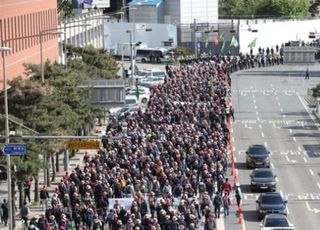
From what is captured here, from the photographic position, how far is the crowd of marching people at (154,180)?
52.6 meters

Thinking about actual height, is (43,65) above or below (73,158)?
above

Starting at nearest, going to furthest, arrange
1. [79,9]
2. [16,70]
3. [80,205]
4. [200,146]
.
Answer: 1. [80,205]
2. [200,146]
3. [16,70]
4. [79,9]

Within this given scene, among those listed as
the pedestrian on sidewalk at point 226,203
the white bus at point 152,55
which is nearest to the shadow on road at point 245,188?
the pedestrian on sidewalk at point 226,203

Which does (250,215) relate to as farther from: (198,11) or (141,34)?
(198,11)

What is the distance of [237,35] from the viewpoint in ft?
502

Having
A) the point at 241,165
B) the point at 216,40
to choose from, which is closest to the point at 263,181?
the point at 241,165

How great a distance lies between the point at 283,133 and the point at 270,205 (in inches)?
1255

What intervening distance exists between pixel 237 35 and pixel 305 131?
6450 cm

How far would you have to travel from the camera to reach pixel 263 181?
6450 cm

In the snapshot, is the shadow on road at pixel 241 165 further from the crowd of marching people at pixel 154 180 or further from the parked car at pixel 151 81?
the parked car at pixel 151 81

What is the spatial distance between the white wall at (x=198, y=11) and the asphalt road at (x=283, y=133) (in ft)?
77.8

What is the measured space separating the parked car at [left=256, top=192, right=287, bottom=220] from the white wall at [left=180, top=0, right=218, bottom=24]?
106 meters

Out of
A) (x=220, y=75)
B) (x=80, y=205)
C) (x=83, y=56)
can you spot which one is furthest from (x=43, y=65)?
(x=220, y=75)

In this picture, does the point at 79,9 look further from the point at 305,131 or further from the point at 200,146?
the point at 200,146
